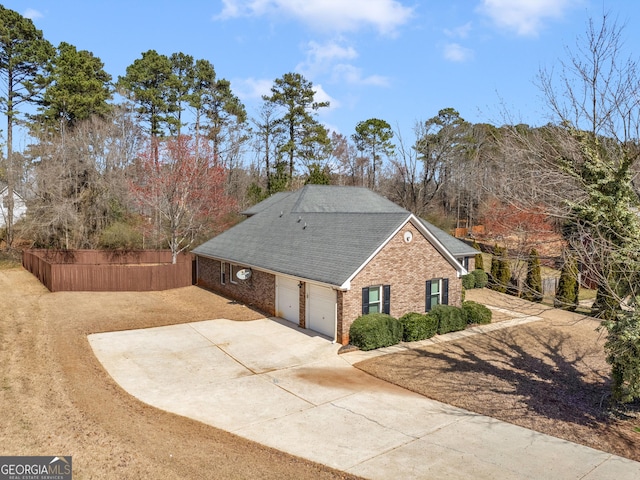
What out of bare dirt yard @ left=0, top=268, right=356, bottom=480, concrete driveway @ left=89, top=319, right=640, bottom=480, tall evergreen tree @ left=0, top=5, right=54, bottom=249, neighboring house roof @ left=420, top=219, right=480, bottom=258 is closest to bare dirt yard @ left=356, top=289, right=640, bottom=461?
concrete driveway @ left=89, top=319, right=640, bottom=480

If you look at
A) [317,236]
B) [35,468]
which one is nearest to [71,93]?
[317,236]

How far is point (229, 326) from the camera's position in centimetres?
1792

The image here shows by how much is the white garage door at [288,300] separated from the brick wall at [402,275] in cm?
296

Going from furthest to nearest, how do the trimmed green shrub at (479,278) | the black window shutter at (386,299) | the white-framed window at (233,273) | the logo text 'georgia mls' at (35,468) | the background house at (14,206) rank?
the background house at (14,206), the trimmed green shrub at (479,278), the white-framed window at (233,273), the black window shutter at (386,299), the logo text 'georgia mls' at (35,468)

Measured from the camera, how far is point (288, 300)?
61.0 feet

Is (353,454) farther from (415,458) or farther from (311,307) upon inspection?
(311,307)

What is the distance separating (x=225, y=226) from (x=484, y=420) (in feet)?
93.8

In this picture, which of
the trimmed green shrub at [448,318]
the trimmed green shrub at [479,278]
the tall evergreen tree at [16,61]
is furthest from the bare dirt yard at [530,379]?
the tall evergreen tree at [16,61]

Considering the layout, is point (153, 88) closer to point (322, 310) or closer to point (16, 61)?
point (16, 61)

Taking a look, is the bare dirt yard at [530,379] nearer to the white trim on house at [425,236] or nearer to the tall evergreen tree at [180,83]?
the white trim on house at [425,236]

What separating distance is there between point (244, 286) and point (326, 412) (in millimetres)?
12272

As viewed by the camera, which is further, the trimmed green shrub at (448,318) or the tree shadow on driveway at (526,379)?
the trimmed green shrub at (448,318)

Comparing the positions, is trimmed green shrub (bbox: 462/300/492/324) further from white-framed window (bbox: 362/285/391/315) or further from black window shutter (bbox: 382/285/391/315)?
white-framed window (bbox: 362/285/391/315)

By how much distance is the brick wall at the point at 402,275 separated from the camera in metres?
15.8
